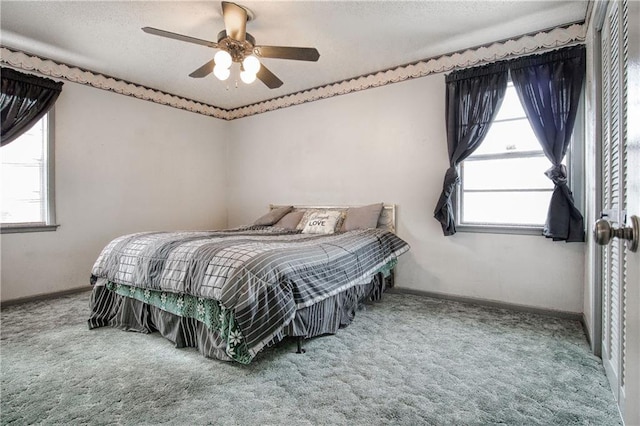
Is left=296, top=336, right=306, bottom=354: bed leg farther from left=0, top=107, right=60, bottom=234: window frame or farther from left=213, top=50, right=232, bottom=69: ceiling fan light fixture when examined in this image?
left=0, top=107, right=60, bottom=234: window frame

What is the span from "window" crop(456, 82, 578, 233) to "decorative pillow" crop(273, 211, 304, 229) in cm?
182

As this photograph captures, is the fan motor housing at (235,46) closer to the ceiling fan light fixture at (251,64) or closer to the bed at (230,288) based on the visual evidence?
the ceiling fan light fixture at (251,64)

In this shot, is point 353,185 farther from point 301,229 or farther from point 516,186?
point 516,186

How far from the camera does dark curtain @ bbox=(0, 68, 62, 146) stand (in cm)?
317

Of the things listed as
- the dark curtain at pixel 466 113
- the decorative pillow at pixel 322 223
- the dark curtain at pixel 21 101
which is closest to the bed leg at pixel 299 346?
the decorative pillow at pixel 322 223

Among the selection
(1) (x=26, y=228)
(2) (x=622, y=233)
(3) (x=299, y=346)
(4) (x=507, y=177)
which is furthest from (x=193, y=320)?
(4) (x=507, y=177)

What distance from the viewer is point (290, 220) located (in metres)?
4.05

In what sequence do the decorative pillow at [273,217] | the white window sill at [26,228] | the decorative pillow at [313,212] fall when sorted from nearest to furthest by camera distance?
the white window sill at [26,228]
the decorative pillow at [313,212]
the decorative pillow at [273,217]

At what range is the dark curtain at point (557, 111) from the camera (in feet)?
8.96

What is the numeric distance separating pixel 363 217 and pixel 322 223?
469mm

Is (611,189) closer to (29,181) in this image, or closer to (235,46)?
(235,46)

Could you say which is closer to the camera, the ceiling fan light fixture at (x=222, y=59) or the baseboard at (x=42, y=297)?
the ceiling fan light fixture at (x=222, y=59)

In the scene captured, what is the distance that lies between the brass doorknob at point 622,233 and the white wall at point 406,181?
265 centimetres

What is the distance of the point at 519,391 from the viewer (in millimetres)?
1746
